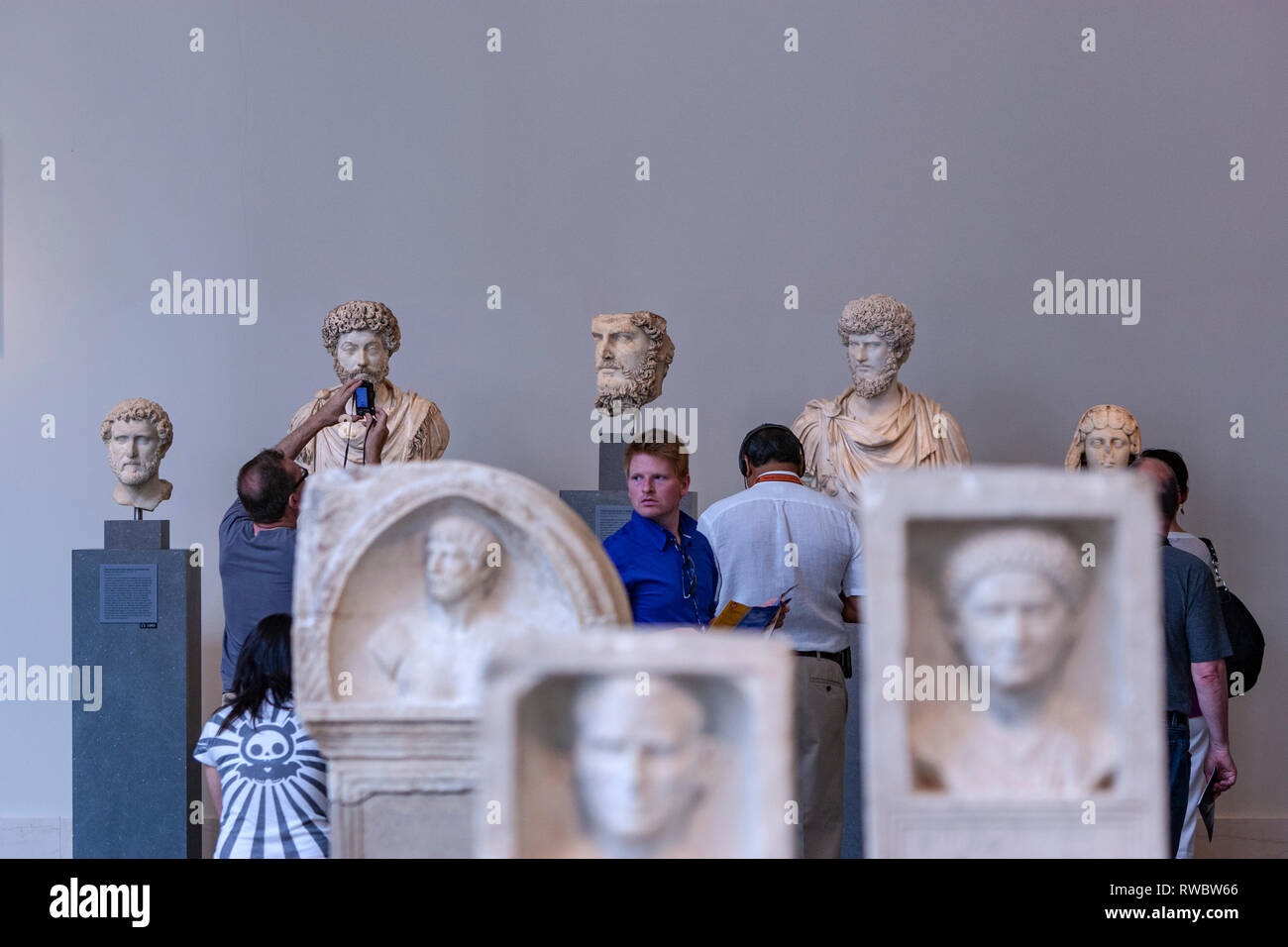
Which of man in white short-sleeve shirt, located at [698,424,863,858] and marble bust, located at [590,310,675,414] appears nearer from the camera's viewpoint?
man in white short-sleeve shirt, located at [698,424,863,858]

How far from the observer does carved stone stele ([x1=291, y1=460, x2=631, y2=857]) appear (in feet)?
8.45

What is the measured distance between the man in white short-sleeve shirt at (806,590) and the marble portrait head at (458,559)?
1421 mm

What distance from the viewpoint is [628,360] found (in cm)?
504

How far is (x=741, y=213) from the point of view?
659 centimetres

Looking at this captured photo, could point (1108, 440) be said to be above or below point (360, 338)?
below

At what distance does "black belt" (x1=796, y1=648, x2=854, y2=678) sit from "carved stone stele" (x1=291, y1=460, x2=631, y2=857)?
1.45 metres

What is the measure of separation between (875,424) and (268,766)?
304 centimetres

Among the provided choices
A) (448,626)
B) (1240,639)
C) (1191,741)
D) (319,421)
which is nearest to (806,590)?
(1191,741)

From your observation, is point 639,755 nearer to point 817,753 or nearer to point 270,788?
point 270,788

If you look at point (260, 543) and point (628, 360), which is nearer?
point (260, 543)

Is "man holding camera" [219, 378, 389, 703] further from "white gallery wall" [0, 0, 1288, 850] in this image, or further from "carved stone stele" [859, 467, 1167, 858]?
"white gallery wall" [0, 0, 1288, 850]

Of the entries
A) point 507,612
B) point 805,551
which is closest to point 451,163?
point 805,551

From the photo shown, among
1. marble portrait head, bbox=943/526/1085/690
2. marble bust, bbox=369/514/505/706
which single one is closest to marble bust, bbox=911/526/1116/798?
marble portrait head, bbox=943/526/1085/690

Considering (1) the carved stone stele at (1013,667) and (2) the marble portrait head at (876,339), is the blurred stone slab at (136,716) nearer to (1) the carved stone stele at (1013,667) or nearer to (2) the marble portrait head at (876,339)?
(2) the marble portrait head at (876,339)
